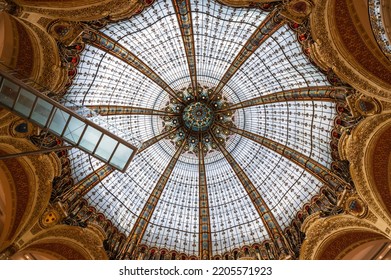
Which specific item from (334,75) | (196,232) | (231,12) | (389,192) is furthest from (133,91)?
(389,192)

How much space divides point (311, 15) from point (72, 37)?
414 inches

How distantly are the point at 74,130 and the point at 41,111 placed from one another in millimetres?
1445

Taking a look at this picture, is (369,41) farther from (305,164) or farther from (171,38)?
(171,38)

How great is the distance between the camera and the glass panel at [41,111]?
481 inches

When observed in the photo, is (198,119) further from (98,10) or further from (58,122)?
(98,10)

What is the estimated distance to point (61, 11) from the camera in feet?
37.9

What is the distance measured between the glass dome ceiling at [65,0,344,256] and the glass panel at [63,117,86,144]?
384 centimetres

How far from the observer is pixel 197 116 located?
2220cm

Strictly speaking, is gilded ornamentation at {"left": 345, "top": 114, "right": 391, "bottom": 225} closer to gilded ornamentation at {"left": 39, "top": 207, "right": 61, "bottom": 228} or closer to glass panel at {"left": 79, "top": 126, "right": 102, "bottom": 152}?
glass panel at {"left": 79, "top": 126, "right": 102, "bottom": 152}

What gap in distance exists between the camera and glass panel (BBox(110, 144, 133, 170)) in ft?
44.9

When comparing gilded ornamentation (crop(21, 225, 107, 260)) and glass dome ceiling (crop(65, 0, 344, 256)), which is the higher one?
glass dome ceiling (crop(65, 0, 344, 256))

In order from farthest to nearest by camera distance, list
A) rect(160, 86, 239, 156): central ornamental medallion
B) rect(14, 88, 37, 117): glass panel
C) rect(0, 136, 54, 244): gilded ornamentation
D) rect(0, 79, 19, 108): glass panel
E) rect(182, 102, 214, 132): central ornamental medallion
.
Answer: rect(182, 102, 214, 132): central ornamental medallion < rect(160, 86, 239, 156): central ornamental medallion < rect(0, 136, 54, 244): gilded ornamentation < rect(14, 88, 37, 117): glass panel < rect(0, 79, 19, 108): glass panel

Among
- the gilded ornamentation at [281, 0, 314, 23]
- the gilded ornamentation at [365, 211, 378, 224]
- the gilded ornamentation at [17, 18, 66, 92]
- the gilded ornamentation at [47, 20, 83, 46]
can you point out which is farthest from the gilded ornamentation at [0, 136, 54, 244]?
the gilded ornamentation at [365, 211, 378, 224]

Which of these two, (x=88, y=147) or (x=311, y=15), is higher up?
(x=311, y=15)
